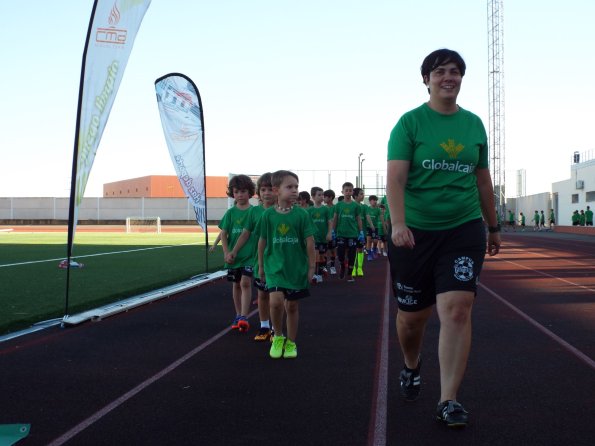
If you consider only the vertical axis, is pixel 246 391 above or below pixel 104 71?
below

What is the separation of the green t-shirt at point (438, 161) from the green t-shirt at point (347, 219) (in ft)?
30.9

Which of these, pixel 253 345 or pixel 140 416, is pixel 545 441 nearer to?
pixel 140 416

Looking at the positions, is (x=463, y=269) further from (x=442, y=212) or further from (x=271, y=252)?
(x=271, y=252)

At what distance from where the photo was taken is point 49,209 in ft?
219

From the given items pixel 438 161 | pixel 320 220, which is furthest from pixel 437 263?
pixel 320 220

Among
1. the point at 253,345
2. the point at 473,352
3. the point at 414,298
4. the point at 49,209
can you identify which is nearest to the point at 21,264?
the point at 253,345

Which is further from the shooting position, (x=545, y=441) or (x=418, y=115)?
(x=418, y=115)

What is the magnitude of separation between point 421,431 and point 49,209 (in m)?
67.5

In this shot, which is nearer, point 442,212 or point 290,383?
point 442,212

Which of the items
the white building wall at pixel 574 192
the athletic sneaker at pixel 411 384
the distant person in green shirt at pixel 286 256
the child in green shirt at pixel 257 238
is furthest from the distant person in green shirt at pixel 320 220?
the white building wall at pixel 574 192

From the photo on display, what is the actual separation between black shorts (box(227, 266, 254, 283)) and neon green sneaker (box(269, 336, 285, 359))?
5.20 ft

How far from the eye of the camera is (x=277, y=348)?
613 cm

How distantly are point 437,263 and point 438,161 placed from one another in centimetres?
60

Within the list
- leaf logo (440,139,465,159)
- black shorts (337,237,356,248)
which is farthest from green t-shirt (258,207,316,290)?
black shorts (337,237,356,248)
